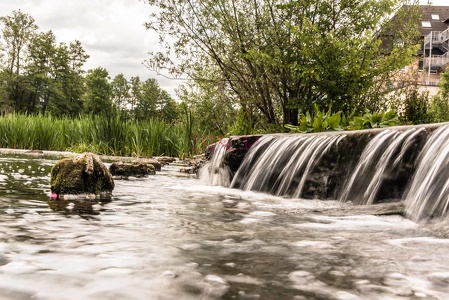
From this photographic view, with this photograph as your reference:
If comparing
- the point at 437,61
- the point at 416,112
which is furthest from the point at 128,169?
the point at 437,61

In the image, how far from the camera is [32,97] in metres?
51.1

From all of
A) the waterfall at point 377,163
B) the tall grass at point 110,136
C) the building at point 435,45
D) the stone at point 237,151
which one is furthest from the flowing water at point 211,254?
the building at point 435,45

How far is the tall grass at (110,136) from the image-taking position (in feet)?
42.7

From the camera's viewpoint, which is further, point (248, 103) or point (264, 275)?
point (248, 103)

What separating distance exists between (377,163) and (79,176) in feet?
9.66

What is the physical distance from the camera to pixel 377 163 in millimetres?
4324

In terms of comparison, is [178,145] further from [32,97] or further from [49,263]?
[32,97]

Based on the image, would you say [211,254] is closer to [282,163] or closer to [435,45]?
[282,163]

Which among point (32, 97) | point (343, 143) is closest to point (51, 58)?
point (32, 97)

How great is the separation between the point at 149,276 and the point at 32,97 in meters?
54.7

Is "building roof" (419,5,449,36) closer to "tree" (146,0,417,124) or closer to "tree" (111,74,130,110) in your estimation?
"tree" (146,0,417,124)

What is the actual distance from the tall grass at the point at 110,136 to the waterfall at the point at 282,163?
250 inches

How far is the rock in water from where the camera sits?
159 inches

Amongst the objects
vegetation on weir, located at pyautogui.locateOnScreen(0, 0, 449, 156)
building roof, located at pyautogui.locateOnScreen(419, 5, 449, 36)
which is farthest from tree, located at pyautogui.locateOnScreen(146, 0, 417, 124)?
building roof, located at pyautogui.locateOnScreen(419, 5, 449, 36)
